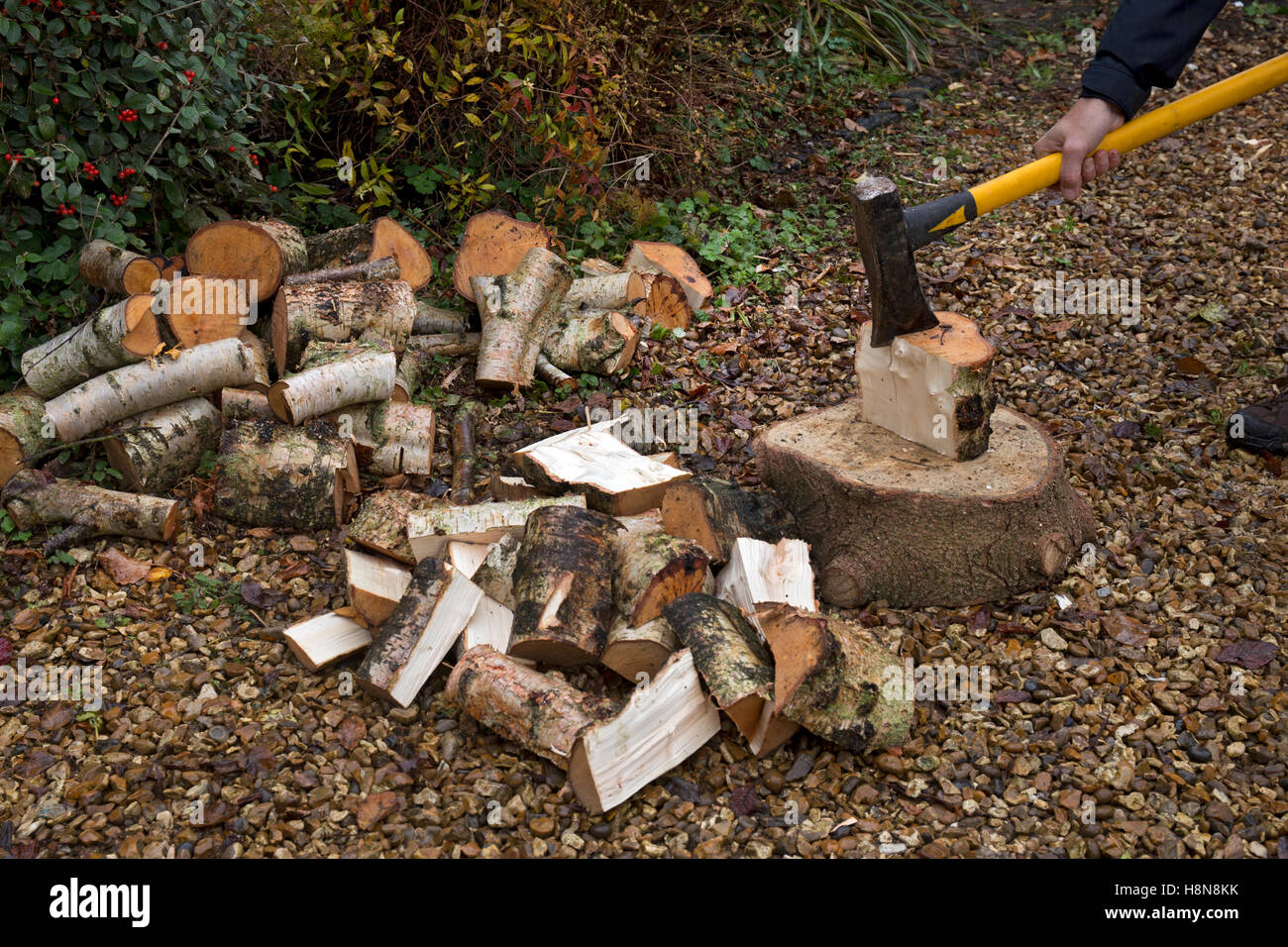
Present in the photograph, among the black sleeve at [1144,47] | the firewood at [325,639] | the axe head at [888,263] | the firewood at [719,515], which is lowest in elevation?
the firewood at [325,639]

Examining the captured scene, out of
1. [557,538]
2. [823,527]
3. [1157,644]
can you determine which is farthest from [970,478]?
[557,538]

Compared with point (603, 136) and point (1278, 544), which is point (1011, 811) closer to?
point (1278, 544)

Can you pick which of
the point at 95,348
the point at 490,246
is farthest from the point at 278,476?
the point at 490,246

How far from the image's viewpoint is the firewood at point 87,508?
3287 millimetres

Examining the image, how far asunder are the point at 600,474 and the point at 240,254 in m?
1.69

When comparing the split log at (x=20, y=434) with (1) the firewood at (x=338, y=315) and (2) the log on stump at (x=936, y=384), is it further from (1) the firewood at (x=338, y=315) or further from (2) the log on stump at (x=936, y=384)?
(2) the log on stump at (x=936, y=384)

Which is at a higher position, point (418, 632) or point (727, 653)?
point (727, 653)

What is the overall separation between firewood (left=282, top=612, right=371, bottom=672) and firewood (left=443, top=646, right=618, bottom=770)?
1.23ft

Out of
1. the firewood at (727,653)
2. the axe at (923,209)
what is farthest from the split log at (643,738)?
the axe at (923,209)

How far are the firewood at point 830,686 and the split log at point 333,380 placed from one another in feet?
5.49

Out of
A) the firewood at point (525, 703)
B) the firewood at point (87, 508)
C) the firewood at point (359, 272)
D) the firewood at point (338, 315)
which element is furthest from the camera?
the firewood at point (359, 272)

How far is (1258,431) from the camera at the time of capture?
12.0 feet

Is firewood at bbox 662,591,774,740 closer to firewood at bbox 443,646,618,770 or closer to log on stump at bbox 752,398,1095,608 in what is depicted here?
firewood at bbox 443,646,618,770

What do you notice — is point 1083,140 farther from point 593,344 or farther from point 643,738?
point 643,738
